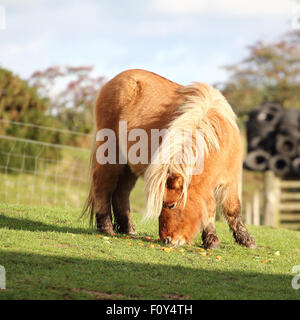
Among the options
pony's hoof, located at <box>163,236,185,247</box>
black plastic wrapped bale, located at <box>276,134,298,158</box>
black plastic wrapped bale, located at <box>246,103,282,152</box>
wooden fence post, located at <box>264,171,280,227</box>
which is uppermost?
black plastic wrapped bale, located at <box>246,103,282,152</box>

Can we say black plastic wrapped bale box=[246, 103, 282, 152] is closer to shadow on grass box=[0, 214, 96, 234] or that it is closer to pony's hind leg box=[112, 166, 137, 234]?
pony's hind leg box=[112, 166, 137, 234]

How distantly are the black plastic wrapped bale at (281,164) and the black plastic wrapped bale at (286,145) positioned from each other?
0.70 ft

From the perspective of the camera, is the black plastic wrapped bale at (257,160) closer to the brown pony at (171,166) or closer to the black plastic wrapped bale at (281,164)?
the black plastic wrapped bale at (281,164)

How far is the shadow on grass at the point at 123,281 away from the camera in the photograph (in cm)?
367

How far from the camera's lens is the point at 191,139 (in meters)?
5.27

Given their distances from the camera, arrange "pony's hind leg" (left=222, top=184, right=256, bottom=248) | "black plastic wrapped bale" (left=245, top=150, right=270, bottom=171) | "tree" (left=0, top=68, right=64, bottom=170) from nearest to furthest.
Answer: "pony's hind leg" (left=222, top=184, right=256, bottom=248), "tree" (left=0, top=68, right=64, bottom=170), "black plastic wrapped bale" (left=245, top=150, right=270, bottom=171)

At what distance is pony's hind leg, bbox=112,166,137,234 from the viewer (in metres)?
6.52

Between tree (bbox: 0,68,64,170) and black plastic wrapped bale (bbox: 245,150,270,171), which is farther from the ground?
tree (bbox: 0,68,64,170)

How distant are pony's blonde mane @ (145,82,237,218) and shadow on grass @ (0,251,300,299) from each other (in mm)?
853

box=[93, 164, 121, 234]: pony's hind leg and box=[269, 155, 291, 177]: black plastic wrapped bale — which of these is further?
box=[269, 155, 291, 177]: black plastic wrapped bale

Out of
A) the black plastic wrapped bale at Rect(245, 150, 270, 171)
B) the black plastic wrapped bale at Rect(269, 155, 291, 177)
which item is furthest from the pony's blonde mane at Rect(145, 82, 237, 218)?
the black plastic wrapped bale at Rect(269, 155, 291, 177)

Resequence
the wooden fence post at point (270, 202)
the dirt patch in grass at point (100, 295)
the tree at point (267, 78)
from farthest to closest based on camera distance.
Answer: the tree at point (267, 78) < the wooden fence post at point (270, 202) < the dirt patch in grass at point (100, 295)

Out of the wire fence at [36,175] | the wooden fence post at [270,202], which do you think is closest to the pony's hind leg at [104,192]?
the wire fence at [36,175]

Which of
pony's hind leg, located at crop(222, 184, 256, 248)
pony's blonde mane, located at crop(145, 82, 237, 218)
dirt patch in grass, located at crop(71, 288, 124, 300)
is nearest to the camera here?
dirt patch in grass, located at crop(71, 288, 124, 300)
